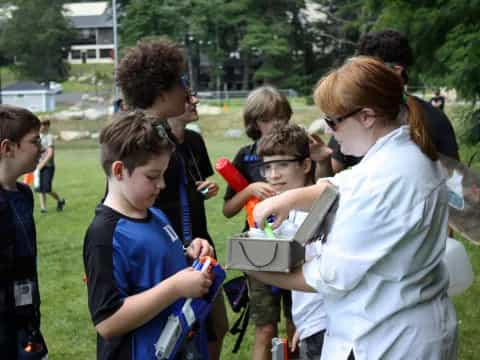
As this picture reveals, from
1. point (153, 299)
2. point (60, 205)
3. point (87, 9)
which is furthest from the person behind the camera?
point (87, 9)

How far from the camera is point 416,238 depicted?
2123 mm

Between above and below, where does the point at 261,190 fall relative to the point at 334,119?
below

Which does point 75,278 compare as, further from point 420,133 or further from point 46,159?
point 420,133

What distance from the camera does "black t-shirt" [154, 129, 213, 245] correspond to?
354 centimetres

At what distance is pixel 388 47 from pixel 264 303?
1.75m

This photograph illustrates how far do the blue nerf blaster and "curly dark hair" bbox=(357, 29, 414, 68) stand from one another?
223 centimetres

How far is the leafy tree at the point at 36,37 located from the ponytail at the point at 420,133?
6830 cm

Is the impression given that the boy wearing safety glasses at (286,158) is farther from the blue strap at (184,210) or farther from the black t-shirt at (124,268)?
the black t-shirt at (124,268)

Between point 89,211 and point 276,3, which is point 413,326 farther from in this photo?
point 276,3

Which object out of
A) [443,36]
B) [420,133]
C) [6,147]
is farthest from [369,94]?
[443,36]

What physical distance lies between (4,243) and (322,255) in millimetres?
1597

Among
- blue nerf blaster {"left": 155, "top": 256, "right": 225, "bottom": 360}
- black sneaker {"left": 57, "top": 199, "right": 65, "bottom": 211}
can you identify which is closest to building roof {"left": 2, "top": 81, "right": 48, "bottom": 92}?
black sneaker {"left": 57, "top": 199, "right": 65, "bottom": 211}

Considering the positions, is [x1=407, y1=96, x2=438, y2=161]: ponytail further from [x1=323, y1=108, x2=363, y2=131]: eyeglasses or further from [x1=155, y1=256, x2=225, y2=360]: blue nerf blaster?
[x1=155, y1=256, x2=225, y2=360]: blue nerf blaster

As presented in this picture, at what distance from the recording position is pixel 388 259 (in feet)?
6.91
